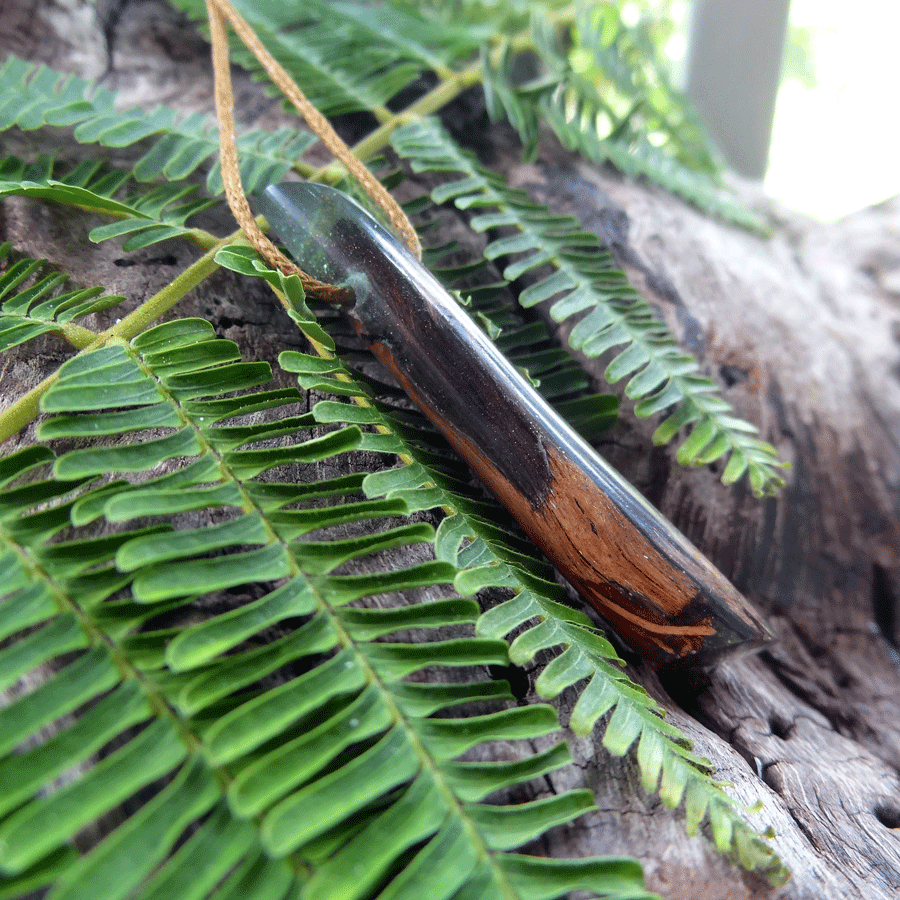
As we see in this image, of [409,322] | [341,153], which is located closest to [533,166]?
[341,153]

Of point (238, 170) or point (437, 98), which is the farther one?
point (437, 98)

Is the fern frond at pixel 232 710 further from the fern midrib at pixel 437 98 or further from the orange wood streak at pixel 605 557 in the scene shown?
the fern midrib at pixel 437 98

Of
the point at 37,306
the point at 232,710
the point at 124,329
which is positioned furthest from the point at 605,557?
the point at 37,306

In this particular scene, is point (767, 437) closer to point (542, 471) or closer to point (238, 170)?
point (542, 471)

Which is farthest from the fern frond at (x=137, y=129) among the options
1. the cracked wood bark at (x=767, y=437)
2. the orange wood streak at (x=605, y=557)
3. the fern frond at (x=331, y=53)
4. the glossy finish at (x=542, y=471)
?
the orange wood streak at (x=605, y=557)

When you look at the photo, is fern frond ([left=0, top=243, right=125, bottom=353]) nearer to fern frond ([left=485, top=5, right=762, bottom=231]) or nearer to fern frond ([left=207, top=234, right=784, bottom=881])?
fern frond ([left=207, top=234, right=784, bottom=881])

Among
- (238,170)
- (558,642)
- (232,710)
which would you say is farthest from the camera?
(238,170)
